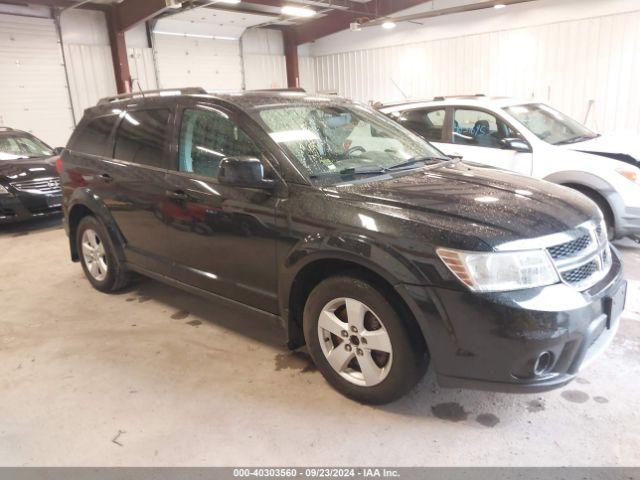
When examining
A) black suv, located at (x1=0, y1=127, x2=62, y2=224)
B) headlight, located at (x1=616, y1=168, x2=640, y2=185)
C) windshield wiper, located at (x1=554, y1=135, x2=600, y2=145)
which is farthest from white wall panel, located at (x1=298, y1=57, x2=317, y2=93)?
headlight, located at (x1=616, y1=168, x2=640, y2=185)

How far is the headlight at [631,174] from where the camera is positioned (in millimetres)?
Result: 4602

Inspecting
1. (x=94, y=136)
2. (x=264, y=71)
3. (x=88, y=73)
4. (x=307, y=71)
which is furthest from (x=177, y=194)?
(x=307, y=71)

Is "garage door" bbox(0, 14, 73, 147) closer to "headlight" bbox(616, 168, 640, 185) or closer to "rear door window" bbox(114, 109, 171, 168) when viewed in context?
"rear door window" bbox(114, 109, 171, 168)

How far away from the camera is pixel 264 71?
1430cm

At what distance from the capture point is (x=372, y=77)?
45.2ft

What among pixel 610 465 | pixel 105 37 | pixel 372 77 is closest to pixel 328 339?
pixel 610 465

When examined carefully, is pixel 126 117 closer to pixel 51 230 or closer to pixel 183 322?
pixel 183 322

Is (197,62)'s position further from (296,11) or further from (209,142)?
(209,142)

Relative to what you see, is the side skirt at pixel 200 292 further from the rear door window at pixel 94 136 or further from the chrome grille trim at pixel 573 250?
the chrome grille trim at pixel 573 250

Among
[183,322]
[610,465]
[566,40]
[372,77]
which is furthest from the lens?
[372,77]

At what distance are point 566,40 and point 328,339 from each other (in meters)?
10.3

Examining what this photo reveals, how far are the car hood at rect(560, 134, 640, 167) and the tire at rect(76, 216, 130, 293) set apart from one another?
4.46 meters

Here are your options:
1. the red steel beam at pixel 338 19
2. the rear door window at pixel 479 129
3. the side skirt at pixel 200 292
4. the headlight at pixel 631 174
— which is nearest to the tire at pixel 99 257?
the side skirt at pixel 200 292

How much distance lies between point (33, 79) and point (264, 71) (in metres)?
6.20
